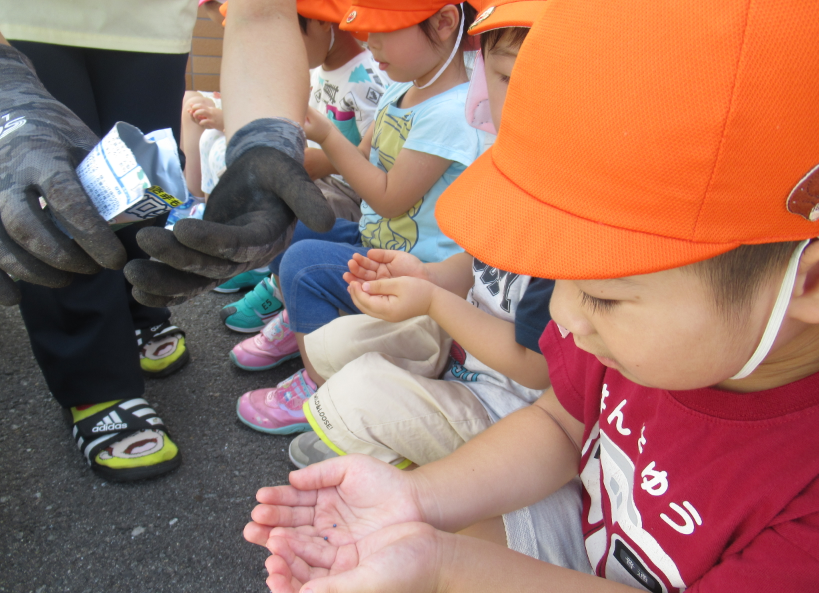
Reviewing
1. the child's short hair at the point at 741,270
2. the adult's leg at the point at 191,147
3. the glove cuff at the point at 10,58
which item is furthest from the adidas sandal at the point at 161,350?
the child's short hair at the point at 741,270

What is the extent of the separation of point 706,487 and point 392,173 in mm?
1209

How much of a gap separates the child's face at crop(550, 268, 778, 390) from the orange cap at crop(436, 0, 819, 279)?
0.07m

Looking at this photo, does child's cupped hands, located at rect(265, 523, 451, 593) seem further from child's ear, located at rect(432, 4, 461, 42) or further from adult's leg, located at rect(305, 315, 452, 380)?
child's ear, located at rect(432, 4, 461, 42)

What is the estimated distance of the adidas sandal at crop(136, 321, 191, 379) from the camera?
171 cm

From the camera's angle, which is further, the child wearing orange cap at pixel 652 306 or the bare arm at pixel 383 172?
the bare arm at pixel 383 172

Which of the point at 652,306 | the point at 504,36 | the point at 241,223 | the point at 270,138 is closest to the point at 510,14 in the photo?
the point at 504,36

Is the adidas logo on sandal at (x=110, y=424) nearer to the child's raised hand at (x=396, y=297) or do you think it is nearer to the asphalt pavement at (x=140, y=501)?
the asphalt pavement at (x=140, y=501)

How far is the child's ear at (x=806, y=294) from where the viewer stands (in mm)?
533

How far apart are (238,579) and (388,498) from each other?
482 millimetres

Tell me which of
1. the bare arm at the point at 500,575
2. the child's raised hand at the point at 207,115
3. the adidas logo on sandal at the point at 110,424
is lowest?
the adidas logo on sandal at the point at 110,424

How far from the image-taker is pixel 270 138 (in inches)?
44.9

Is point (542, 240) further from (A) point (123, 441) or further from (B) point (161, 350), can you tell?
(B) point (161, 350)

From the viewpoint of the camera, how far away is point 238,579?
3.71ft

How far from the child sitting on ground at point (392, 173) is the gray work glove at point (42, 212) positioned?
71cm
